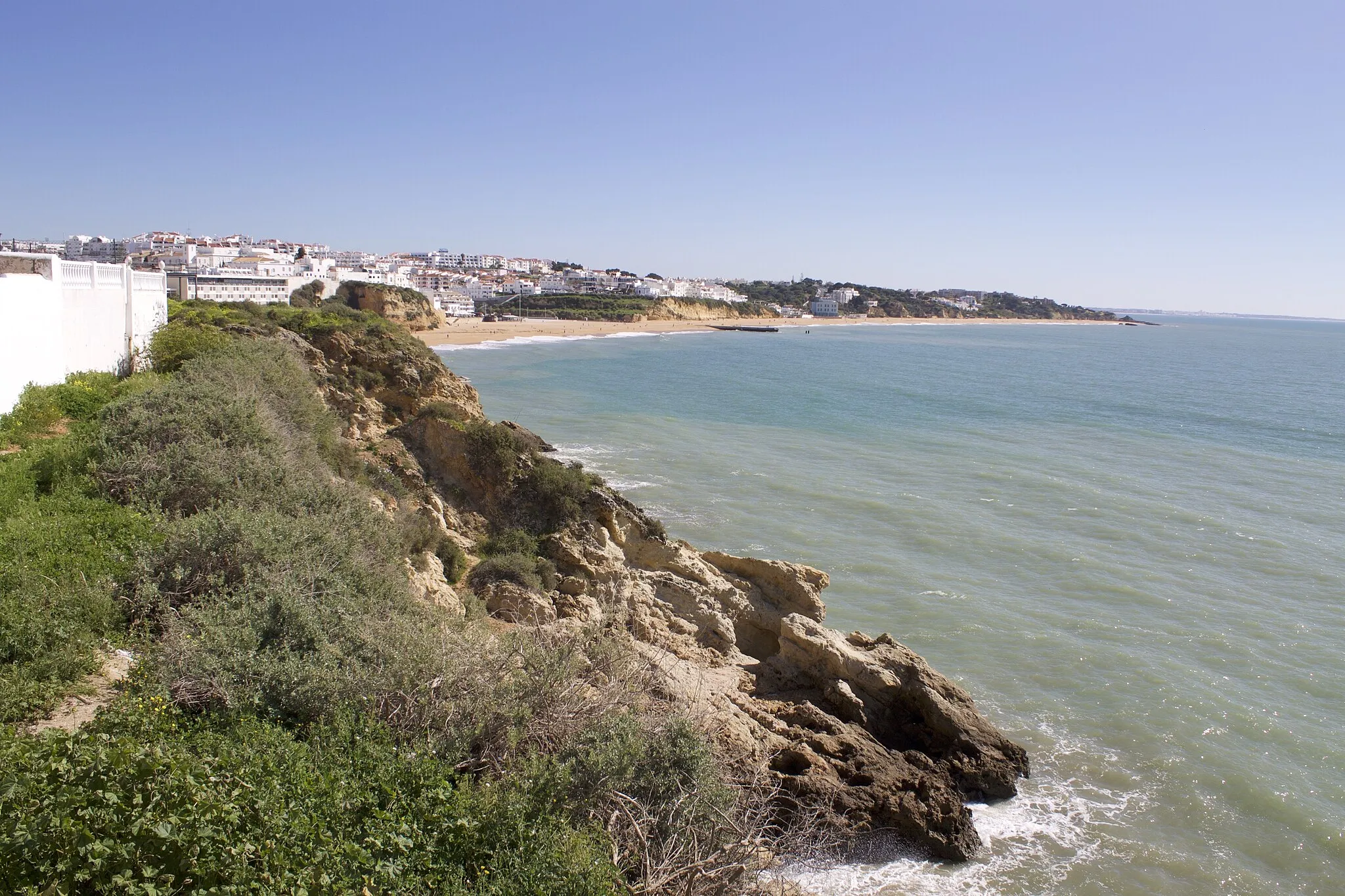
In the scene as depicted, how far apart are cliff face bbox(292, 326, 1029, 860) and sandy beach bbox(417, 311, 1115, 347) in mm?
37482

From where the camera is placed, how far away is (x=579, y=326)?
10169 cm

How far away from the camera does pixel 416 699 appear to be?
597 centimetres

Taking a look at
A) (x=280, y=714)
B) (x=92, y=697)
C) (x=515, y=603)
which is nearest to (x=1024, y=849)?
(x=515, y=603)

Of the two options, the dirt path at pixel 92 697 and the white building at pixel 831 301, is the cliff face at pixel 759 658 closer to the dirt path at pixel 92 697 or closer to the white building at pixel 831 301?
the dirt path at pixel 92 697

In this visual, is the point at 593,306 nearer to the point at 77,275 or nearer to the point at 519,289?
the point at 519,289

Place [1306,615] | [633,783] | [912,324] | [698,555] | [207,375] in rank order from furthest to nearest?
[912,324]
[1306,615]
[698,555]
[207,375]
[633,783]

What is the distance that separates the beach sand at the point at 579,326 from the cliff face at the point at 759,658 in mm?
37482

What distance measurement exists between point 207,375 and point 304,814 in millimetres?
10024

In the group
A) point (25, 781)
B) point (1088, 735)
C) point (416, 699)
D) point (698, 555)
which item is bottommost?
point (1088, 735)

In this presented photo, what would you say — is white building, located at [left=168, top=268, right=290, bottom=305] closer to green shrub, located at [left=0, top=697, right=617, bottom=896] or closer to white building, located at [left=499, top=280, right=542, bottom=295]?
green shrub, located at [left=0, top=697, right=617, bottom=896]

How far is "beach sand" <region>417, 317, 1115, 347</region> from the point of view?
76312mm

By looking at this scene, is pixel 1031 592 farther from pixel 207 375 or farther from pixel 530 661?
pixel 207 375

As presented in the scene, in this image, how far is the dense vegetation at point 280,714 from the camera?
13.2 ft

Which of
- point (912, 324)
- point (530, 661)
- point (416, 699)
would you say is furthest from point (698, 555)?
point (912, 324)
